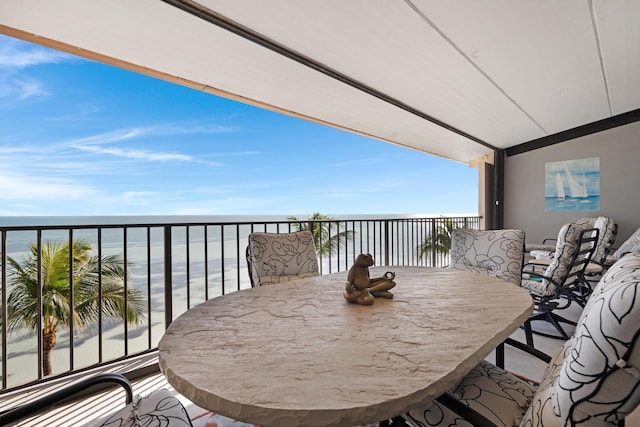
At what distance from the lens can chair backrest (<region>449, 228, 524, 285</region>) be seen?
220 centimetres

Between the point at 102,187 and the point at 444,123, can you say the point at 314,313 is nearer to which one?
the point at 444,123

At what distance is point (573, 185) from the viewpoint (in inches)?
204

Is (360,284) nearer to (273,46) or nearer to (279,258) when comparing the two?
(279,258)

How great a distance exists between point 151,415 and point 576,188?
659 cm

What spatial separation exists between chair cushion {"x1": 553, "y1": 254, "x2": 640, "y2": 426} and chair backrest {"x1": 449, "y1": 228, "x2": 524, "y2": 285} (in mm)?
1800

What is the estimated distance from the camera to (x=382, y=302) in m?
1.26

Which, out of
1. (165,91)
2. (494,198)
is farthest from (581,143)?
(165,91)

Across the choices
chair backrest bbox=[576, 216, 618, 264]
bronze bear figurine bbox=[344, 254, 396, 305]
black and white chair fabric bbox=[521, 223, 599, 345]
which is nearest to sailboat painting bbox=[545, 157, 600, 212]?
chair backrest bbox=[576, 216, 618, 264]

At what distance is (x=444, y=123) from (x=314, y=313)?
4227mm

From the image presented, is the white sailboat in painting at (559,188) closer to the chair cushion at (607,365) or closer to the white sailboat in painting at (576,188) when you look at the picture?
the white sailboat in painting at (576,188)

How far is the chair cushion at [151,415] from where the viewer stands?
0.94 m

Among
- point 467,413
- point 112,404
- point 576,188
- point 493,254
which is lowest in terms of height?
point 112,404

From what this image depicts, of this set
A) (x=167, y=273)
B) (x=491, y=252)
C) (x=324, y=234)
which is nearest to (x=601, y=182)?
(x=491, y=252)

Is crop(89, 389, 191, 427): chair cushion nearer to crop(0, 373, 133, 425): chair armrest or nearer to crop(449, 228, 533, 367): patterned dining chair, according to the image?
crop(0, 373, 133, 425): chair armrest
